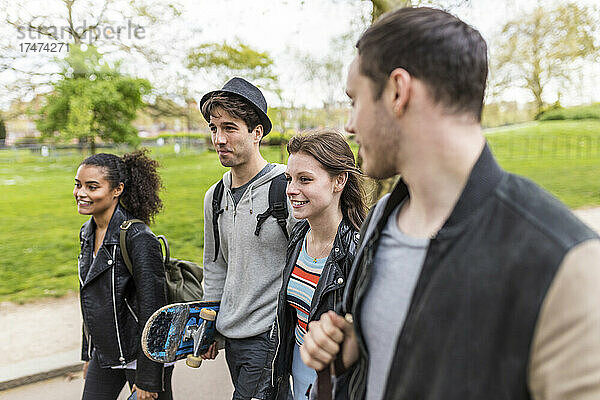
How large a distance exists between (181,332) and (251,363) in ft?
1.43

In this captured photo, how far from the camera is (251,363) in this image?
2625 millimetres

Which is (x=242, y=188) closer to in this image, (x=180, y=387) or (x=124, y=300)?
(x=124, y=300)

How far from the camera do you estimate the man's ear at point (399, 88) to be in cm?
114

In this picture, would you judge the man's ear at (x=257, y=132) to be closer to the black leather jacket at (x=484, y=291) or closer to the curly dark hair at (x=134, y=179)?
the curly dark hair at (x=134, y=179)

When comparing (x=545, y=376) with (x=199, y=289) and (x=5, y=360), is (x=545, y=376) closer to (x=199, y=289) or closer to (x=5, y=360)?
(x=199, y=289)

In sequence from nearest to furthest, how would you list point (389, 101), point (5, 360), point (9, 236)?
point (389, 101) < point (5, 360) < point (9, 236)

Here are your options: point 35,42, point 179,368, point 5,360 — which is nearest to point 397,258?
point 179,368

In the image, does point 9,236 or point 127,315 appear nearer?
point 127,315

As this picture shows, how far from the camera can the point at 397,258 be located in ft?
4.22

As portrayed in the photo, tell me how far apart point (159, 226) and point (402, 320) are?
29.7 feet

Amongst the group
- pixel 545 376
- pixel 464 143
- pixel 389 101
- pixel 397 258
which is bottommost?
pixel 545 376

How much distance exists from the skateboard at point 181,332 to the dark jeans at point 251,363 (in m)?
0.17

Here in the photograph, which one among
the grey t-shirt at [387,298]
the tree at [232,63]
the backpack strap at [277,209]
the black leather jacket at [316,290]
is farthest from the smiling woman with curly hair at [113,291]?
the tree at [232,63]

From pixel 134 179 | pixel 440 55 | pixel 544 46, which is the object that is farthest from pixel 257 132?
pixel 544 46
